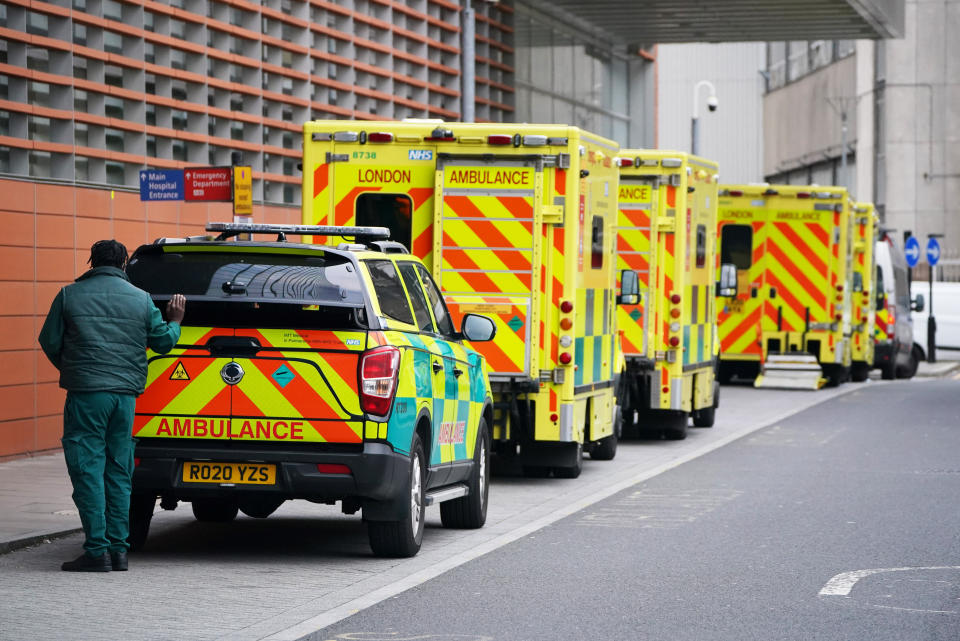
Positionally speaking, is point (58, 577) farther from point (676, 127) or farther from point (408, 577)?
point (676, 127)

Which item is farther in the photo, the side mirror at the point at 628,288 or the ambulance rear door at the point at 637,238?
the ambulance rear door at the point at 637,238

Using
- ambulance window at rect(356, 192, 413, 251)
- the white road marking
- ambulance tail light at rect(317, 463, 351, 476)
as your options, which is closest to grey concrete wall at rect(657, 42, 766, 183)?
ambulance window at rect(356, 192, 413, 251)

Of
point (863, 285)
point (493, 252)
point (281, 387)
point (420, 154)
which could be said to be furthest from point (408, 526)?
point (863, 285)


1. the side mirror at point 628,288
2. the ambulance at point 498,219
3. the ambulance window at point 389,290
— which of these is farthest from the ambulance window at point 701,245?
the ambulance window at point 389,290

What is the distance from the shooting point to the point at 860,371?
111 ft

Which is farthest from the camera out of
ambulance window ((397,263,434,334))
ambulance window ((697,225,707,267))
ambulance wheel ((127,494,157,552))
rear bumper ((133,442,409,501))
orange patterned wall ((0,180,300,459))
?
ambulance window ((697,225,707,267))

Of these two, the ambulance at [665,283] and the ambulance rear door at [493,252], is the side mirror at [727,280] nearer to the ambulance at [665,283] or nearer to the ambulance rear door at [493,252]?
the ambulance at [665,283]

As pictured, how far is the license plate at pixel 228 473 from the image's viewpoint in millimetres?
9805

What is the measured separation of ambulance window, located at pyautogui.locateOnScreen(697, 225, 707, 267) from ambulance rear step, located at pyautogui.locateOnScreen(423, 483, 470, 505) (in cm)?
890

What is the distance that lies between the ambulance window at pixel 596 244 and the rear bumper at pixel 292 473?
5741 millimetres

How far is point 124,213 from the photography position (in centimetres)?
1736

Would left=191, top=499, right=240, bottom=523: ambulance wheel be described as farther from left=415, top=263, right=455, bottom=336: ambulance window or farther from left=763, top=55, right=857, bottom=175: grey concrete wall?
left=763, top=55, right=857, bottom=175: grey concrete wall

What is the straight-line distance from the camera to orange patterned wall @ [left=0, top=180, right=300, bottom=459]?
15562 mm

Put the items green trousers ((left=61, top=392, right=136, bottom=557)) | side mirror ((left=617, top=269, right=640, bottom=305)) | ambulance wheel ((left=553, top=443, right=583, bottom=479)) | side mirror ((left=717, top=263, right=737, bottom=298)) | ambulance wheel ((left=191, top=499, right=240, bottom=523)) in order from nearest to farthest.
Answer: green trousers ((left=61, top=392, right=136, bottom=557)) → ambulance wheel ((left=191, top=499, right=240, bottom=523)) → ambulance wheel ((left=553, top=443, right=583, bottom=479)) → side mirror ((left=617, top=269, right=640, bottom=305)) → side mirror ((left=717, top=263, right=737, bottom=298))
